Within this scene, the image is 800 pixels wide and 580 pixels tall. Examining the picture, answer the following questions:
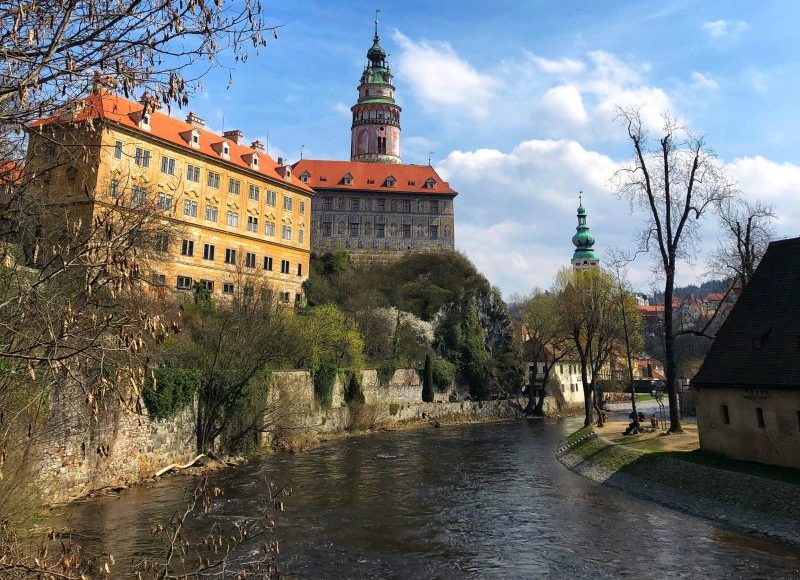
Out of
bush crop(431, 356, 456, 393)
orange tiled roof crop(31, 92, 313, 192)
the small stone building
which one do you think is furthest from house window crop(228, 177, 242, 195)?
the small stone building

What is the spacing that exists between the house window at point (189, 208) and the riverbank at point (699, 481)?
108 feet

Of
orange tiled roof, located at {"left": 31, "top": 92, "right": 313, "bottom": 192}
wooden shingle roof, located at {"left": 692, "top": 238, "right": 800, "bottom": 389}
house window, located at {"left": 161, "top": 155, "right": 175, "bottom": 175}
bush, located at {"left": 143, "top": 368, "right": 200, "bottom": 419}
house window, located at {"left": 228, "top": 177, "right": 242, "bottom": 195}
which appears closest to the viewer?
wooden shingle roof, located at {"left": 692, "top": 238, "right": 800, "bottom": 389}

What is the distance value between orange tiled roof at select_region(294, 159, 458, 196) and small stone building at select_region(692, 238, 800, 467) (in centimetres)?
5593

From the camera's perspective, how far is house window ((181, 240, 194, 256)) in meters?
44.2

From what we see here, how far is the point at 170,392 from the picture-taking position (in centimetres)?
2469

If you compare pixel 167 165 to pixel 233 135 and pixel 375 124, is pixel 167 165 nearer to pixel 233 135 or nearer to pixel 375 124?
pixel 233 135

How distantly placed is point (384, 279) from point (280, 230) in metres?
18.1

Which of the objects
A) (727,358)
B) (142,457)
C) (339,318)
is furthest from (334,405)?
(727,358)

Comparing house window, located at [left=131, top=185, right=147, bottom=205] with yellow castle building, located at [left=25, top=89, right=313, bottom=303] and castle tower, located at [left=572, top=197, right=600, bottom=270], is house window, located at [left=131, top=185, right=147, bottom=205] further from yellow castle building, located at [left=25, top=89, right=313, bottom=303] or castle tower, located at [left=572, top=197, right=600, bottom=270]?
castle tower, located at [left=572, top=197, right=600, bottom=270]

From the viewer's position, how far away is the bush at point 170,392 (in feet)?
78.1

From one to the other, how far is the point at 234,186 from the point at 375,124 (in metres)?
43.2

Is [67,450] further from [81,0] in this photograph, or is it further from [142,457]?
[81,0]

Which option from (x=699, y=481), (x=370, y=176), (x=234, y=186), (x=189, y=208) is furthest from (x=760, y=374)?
(x=370, y=176)

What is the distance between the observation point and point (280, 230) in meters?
53.3
